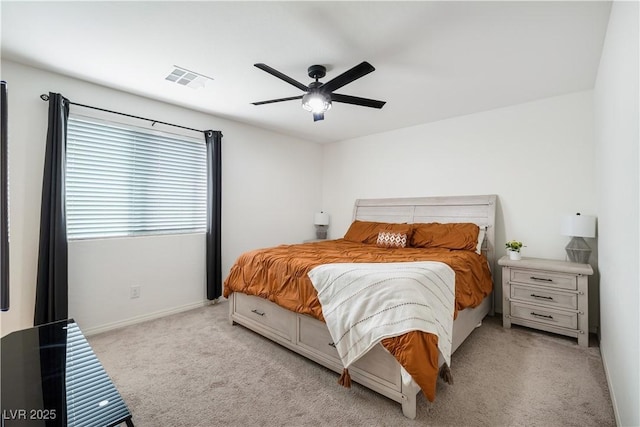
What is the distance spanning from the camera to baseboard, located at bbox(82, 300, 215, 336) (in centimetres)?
280

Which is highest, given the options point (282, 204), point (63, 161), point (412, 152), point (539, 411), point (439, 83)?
point (439, 83)

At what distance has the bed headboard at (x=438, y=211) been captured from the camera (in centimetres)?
337

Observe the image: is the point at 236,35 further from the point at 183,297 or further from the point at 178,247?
the point at 183,297

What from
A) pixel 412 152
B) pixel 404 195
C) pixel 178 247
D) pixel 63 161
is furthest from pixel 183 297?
pixel 412 152

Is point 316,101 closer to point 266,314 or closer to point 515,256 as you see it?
point 266,314

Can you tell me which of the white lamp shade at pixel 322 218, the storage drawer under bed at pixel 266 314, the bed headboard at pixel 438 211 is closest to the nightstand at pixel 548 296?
the bed headboard at pixel 438 211

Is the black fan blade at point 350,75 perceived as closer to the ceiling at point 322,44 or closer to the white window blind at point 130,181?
the ceiling at point 322,44

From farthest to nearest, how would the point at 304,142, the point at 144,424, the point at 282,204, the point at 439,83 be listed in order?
the point at 304,142
the point at 282,204
the point at 439,83
the point at 144,424

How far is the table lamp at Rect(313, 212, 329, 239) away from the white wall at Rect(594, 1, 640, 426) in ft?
12.0

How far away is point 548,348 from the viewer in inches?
97.8

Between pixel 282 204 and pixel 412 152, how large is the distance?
2.21m

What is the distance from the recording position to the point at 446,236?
3.36 m

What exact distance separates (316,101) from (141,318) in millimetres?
2969

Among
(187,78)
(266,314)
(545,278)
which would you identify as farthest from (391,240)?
(187,78)
